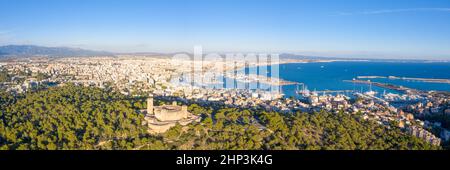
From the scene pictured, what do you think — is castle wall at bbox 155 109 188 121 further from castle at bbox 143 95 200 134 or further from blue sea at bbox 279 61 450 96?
blue sea at bbox 279 61 450 96

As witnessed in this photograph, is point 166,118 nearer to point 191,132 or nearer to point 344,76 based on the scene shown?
point 191,132

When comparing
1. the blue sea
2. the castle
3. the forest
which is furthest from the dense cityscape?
the blue sea

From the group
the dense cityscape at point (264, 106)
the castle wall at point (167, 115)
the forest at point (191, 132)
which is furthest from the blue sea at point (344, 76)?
the castle wall at point (167, 115)

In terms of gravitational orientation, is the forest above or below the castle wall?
below

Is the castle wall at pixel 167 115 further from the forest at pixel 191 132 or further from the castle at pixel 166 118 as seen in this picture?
the forest at pixel 191 132

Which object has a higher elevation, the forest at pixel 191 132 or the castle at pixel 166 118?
the castle at pixel 166 118

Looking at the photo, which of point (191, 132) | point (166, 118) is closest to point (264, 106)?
point (166, 118)

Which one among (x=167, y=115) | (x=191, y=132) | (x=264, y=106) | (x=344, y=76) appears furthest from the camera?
(x=344, y=76)
